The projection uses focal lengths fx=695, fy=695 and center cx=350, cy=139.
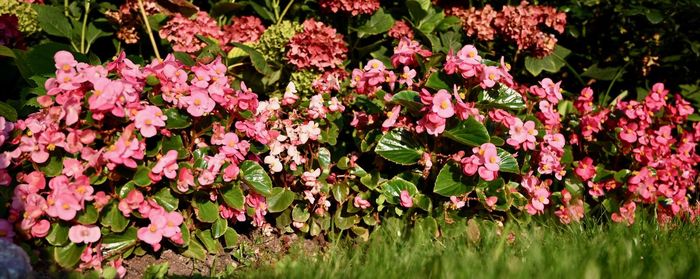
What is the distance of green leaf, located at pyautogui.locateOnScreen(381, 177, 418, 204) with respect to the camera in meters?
2.69

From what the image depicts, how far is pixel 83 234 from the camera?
7.28 ft

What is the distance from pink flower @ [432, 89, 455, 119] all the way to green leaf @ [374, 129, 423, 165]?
253 millimetres

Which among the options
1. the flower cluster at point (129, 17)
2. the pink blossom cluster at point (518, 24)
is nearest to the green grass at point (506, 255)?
the pink blossom cluster at point (518, 24)

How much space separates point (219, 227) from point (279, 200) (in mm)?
275

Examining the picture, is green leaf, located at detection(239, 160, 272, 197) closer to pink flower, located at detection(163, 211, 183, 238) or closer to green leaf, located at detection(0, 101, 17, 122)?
pink flower, located at detection(163, 211, 183, 238)

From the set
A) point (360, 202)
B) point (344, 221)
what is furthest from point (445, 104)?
point (344, 221)

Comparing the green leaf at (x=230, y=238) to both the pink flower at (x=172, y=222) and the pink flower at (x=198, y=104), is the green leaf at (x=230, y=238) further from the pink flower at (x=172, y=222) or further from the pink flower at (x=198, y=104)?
the pink flower at (x=198, y=104)

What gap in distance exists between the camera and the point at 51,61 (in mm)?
2832

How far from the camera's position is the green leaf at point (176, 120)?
94.0 inches

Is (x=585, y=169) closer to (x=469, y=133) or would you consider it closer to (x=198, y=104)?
(x=469, y=133)

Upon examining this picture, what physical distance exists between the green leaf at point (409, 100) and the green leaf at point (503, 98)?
27 centimetres

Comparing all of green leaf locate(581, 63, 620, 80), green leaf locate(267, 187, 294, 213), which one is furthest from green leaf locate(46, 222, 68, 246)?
green leaf locate(581, 63, 620, 80)

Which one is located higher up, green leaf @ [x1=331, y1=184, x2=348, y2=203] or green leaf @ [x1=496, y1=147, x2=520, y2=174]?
green leaf @ [x1=496, y1=147, x2=520, y2=174]

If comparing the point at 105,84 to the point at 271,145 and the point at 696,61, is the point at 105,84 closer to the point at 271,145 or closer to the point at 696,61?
the point at 271,145
